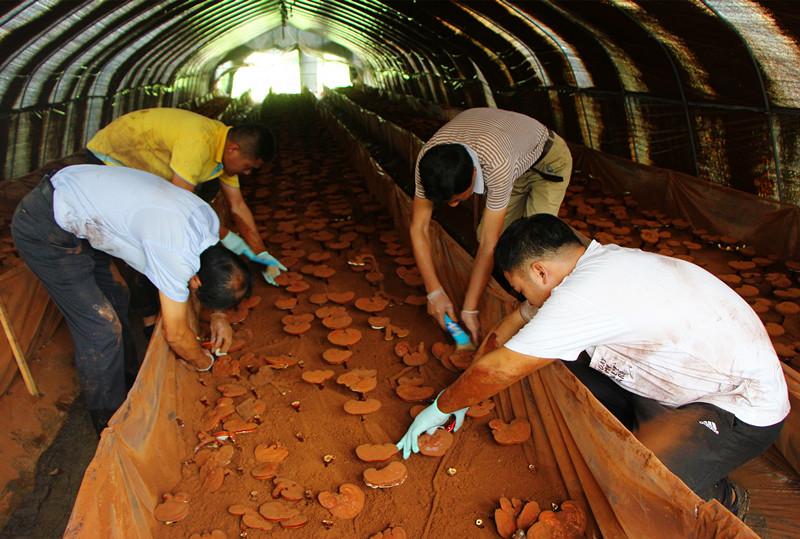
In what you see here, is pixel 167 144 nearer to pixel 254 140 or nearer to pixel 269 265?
pixel 254 140

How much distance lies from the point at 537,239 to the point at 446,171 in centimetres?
68

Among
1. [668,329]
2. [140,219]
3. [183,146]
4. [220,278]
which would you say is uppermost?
[183,146]

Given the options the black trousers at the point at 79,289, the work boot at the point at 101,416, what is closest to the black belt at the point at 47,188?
the black trousers at the point at 79,289

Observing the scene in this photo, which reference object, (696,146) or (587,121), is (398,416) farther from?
(587,121)

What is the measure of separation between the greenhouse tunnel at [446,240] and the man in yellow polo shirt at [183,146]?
725 millimetres

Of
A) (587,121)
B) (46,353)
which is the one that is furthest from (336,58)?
(46,353)

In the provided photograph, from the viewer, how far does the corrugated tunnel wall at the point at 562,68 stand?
4.19 metres

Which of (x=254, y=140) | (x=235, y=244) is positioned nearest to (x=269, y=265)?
(x=235, y=244)

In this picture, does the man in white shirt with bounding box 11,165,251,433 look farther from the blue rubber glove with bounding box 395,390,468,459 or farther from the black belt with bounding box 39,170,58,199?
the blue rubber glove with bounding box 395,390,468,459

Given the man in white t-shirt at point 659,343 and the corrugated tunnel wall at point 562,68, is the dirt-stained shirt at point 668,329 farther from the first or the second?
the corrugated tunnel wall at point 562,68

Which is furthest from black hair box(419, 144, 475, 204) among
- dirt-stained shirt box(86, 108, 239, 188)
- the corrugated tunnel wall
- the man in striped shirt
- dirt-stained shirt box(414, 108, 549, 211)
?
the corrugated tunnel wall

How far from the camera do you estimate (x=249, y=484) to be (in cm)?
230

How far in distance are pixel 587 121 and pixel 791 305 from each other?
410 centimetres

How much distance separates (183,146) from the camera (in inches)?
125
